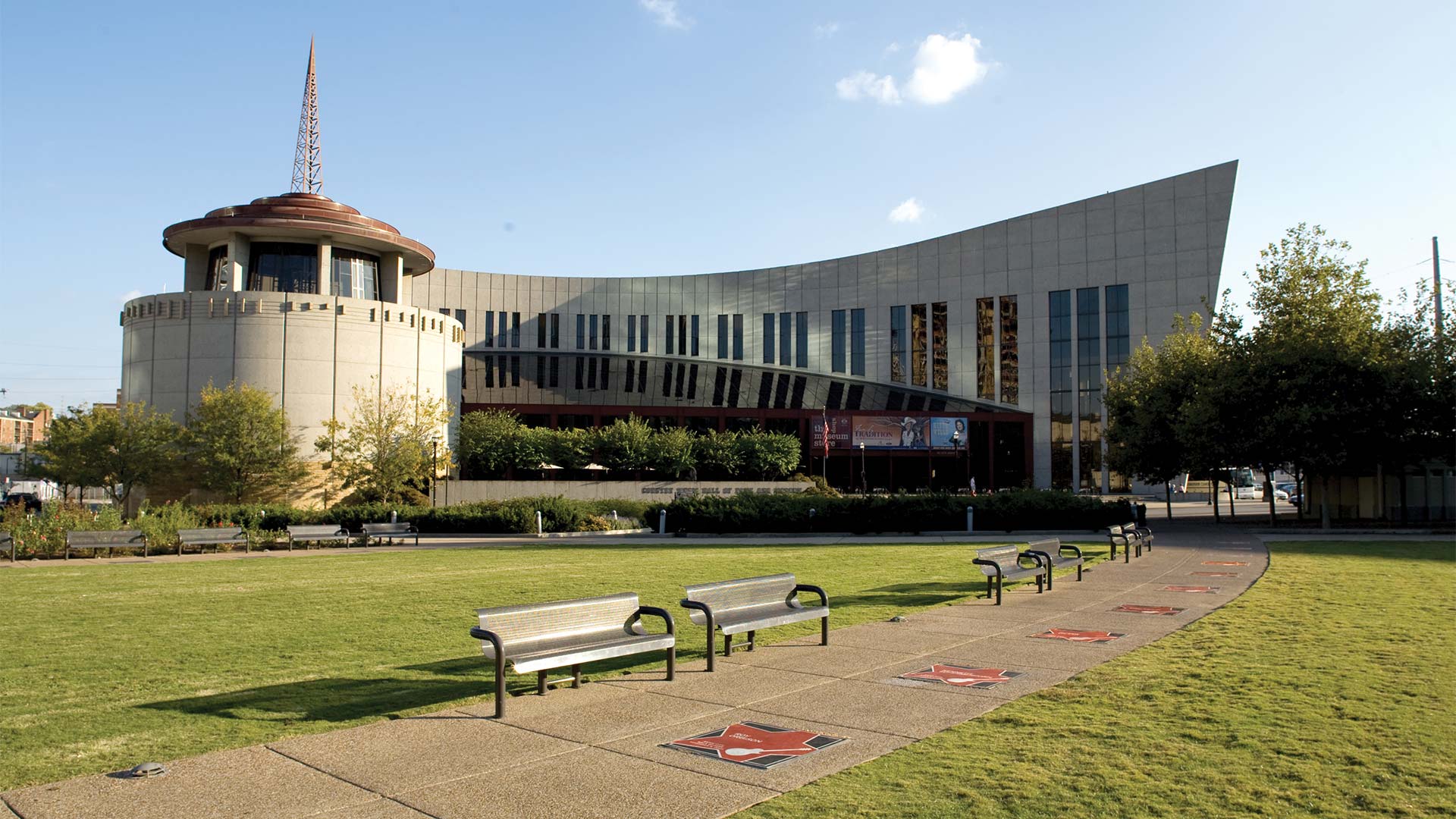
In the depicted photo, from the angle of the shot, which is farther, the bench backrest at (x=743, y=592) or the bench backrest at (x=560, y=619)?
the bench backrest at (x=743, y=592)

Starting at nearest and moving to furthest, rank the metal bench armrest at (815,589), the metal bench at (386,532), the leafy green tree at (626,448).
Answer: the metal bench armrest at (815,589), the metal bench at (386,532), the leafy green tree at (626,448)

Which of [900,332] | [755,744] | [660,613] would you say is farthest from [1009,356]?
[755,744]

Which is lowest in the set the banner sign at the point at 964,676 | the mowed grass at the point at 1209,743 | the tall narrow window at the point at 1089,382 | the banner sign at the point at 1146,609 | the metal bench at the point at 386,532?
the metal bench at the point at 386,532

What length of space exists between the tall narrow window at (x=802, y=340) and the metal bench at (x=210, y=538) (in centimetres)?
5624

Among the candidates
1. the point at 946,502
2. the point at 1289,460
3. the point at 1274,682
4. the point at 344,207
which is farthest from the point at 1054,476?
the point at 1274,682

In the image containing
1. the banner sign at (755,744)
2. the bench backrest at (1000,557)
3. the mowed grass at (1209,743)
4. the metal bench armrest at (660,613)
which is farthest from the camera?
the bench backrest at (1000,557)

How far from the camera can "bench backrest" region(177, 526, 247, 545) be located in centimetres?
2748

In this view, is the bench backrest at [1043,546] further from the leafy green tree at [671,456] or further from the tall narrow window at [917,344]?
the tall narrow window at [917,344]

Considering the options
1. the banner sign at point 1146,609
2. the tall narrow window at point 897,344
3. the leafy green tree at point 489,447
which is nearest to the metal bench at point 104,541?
the banner sign at point 1146,609

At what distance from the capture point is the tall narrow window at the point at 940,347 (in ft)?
249

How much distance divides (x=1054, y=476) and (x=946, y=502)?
41.4 meters

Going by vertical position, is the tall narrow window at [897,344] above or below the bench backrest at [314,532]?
above

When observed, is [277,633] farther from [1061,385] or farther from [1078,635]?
[1061,385]

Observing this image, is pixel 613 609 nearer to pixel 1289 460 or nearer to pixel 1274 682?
pixel 1274 682
